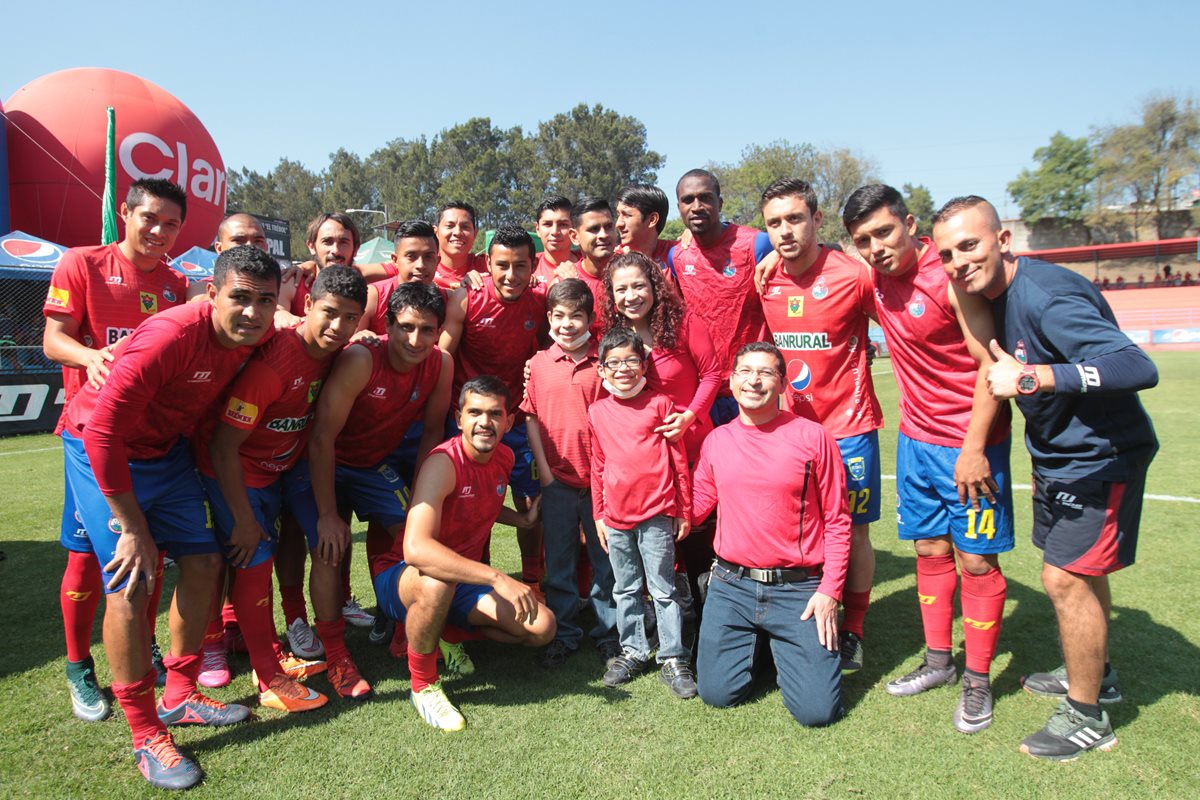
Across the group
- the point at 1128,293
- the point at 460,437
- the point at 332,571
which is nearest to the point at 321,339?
the point at 460,437

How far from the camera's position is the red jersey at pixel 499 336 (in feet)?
14.8

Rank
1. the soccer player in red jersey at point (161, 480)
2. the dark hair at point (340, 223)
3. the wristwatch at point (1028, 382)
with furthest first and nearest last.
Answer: the dark hair at point (340, 223) < the soccer player in red jersey at point (161, 480) < the wristwatch at point (1028, 382)

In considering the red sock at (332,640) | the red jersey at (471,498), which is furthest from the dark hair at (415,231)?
the red sock at (332,640)

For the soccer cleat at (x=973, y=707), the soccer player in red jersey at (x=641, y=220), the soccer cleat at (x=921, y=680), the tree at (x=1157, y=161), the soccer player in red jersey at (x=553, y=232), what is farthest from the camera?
the tree at (x=1157, y=161)

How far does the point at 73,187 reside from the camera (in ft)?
51.4

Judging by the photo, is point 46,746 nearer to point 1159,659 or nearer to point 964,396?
point 964,396

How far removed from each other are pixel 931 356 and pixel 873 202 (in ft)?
2.62

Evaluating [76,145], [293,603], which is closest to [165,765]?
[293,603]

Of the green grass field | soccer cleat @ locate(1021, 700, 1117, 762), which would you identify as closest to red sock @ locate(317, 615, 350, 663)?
the green grass field

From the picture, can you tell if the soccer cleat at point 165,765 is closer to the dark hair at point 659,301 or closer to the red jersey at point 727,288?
the dark hair at point 659,301

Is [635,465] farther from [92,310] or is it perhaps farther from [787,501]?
[92,310]

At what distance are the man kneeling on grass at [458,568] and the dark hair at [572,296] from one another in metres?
0.60

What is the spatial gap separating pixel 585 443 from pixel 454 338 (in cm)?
109

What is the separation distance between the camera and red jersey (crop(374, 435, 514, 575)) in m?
3.65
